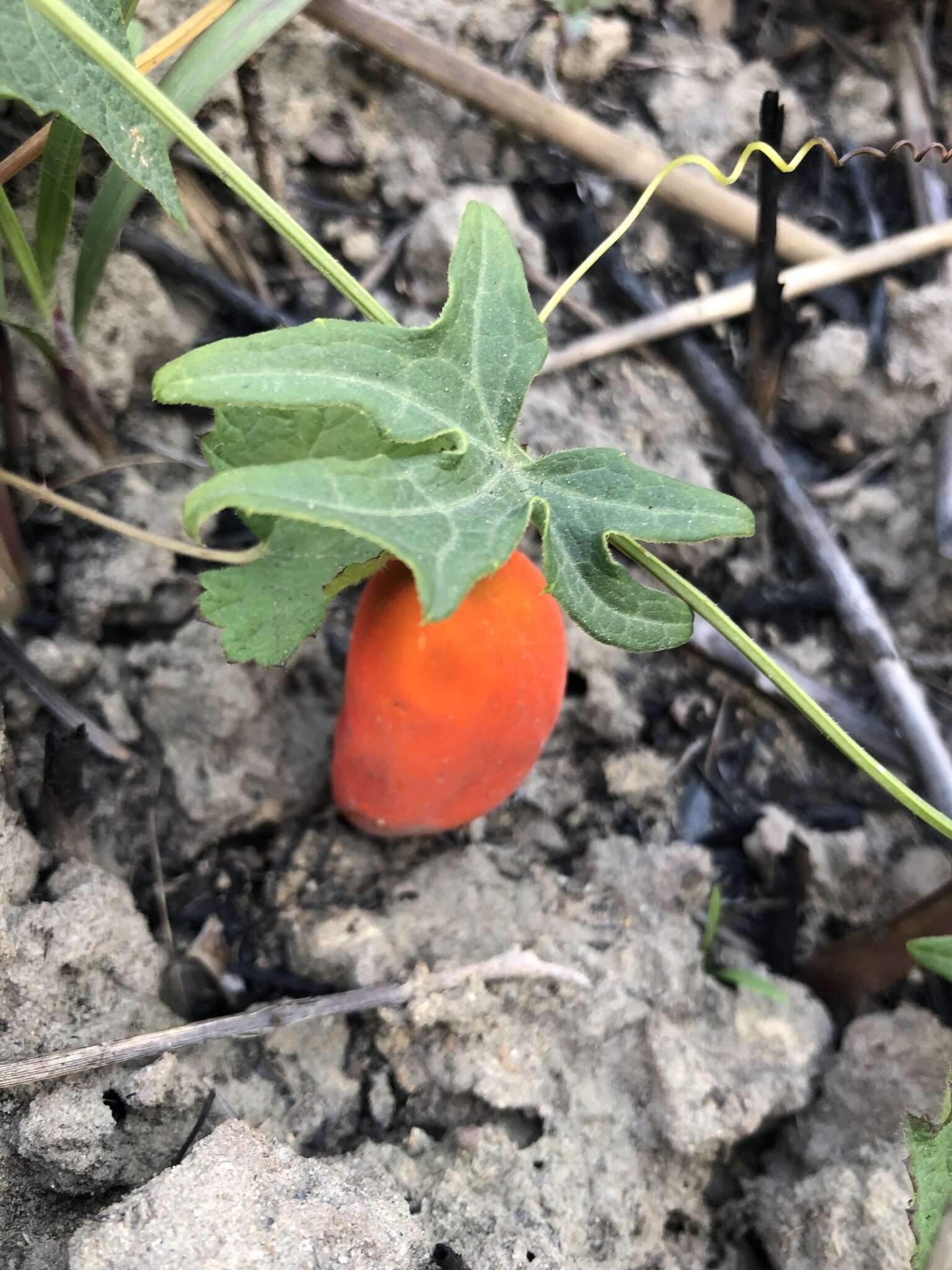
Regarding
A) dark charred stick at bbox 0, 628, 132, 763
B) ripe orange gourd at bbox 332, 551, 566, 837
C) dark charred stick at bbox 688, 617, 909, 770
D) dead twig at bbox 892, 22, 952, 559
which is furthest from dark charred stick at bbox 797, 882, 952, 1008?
dark charred stick at bbox 0, 628, 132, 763

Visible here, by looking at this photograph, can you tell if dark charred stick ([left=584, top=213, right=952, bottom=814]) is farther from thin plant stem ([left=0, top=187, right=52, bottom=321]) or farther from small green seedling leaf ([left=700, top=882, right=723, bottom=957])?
thin plant stem ([left=0, top=187, right=52, bottom=321])

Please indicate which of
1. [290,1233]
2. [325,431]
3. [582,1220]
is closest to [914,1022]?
[582,1220]

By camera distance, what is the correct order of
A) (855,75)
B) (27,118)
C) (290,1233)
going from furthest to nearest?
(855,75) → (27,118) → (290,1233)

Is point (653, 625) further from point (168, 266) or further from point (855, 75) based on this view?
point (855, 75)

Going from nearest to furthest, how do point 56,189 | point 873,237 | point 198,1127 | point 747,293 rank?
point 198,1127 < point 56,189 < point 747,293 < point 873,237

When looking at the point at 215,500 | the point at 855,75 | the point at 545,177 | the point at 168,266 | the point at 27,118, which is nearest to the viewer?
the point at 215,500

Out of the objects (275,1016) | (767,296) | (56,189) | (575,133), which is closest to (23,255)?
(56,189)

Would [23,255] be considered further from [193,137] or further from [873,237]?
[873,237]
